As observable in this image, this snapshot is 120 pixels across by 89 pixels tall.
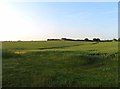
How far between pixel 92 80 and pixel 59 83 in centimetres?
312


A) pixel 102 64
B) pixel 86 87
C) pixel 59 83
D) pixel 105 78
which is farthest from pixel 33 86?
pixel 102 64

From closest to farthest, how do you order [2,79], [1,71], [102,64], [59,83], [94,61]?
[59,83], [2,79], [1,71], [102,64], [94,61]

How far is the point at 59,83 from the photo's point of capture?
21.4 m

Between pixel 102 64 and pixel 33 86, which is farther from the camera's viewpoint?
pixel 102 64

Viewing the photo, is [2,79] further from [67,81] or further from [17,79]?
[67,81]

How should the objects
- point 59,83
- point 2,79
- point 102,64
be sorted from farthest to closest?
1. point 102,64
2. point 2,79
3. point 59,83

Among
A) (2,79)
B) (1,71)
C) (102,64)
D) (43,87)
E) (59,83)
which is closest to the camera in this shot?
(43,87)

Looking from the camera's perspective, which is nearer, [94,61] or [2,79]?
[2,79]

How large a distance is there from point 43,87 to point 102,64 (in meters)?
17.0

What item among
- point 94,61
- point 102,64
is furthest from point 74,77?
point 94,61

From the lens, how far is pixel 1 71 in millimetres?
27594

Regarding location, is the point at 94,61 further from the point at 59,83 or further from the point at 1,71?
the point at 59,83

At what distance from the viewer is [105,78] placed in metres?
24.4

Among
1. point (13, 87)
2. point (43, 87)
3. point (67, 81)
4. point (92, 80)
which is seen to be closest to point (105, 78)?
point (92, 80)
